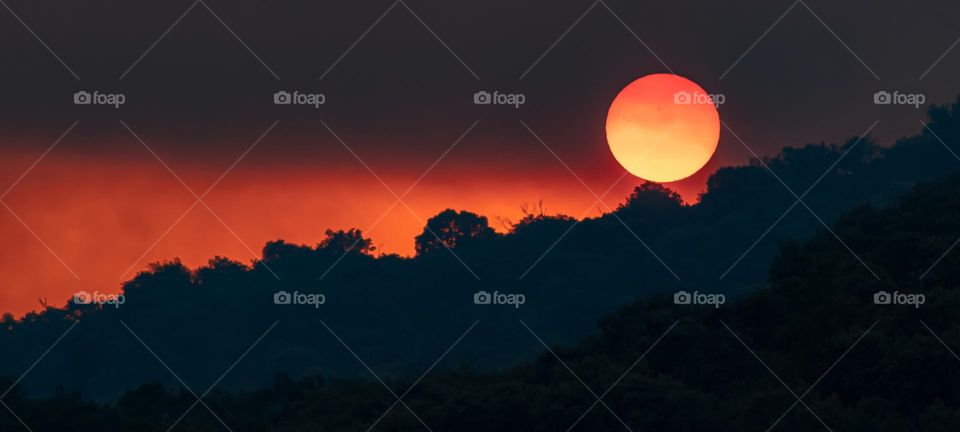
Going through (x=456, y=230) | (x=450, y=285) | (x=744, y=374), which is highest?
(x=456, y=230)

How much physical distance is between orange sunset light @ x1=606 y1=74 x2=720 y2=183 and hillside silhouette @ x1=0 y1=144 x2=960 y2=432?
24.8 m

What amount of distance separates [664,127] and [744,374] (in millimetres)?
36213

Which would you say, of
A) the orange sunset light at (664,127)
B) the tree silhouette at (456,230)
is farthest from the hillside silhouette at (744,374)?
the tree silhouette at (456,230)

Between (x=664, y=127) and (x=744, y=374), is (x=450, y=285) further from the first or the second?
(x=744, y=374)

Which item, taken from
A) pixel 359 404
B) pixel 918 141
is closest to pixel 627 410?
pixel 359 404

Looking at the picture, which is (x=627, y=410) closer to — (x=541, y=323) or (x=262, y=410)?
(x=262, y=410)

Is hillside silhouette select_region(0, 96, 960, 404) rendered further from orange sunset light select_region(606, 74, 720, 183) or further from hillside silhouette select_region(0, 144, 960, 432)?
hillside silhouette select_region(0, 144, 960, 432)

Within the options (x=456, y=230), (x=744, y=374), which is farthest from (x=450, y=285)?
(x=744, y=374)

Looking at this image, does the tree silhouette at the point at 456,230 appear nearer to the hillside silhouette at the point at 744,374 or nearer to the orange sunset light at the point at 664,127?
the orange sunset light at the point at 664,127

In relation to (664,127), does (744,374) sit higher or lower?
lower

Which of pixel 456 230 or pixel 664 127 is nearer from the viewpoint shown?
pixel 664 127

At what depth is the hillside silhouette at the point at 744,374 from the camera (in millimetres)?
39000

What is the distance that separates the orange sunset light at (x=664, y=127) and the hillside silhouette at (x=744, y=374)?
24.8 metres

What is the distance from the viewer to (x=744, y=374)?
44.8 metres
